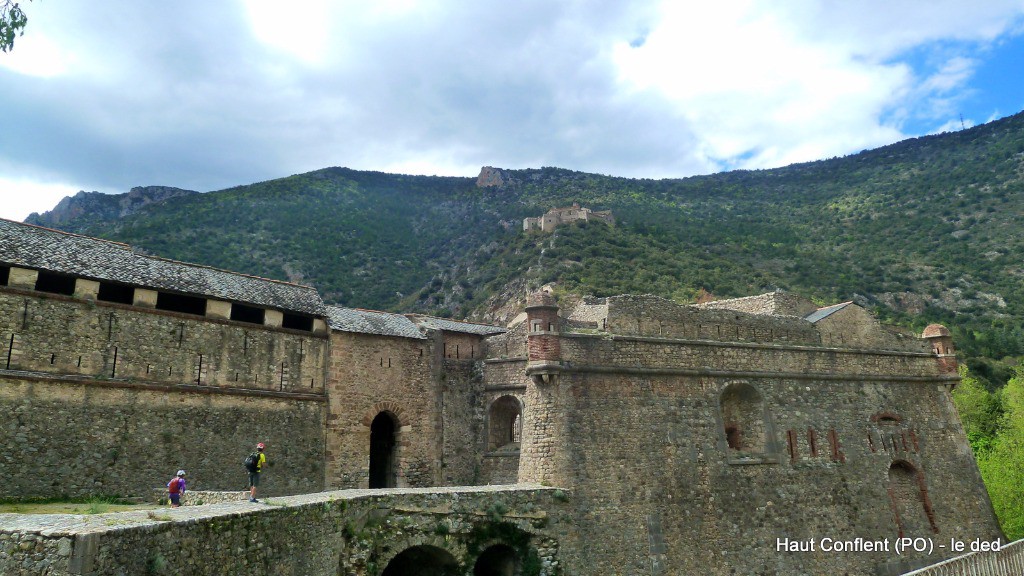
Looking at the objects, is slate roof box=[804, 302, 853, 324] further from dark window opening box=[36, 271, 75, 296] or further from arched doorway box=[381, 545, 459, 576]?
dark window opening box=[36, 271, 75, 296]

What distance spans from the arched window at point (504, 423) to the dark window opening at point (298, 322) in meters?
6.84

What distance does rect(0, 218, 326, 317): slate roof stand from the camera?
664 inches

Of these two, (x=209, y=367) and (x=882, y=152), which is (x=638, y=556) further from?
(x=882, y=152)

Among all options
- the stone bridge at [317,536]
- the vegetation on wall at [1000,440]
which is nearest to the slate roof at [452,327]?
the stone bridge at [317,536]

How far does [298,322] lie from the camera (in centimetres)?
2142

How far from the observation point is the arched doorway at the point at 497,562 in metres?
15.7

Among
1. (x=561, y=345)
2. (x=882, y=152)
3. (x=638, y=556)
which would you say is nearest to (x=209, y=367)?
(x=561, y=345)

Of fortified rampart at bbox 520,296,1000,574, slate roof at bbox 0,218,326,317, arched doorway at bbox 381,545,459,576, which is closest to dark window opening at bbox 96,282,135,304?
slate roof at bbox 0,218,326,317

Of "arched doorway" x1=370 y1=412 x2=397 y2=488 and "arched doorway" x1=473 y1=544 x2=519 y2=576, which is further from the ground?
"arched doorway" x1=370 y1=412 x2=397 y2=488

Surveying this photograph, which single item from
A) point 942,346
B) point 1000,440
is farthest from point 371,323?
point 1000,440

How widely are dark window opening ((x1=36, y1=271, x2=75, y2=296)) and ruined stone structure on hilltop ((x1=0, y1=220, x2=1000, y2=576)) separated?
0.04m

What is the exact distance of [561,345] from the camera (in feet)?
57.6

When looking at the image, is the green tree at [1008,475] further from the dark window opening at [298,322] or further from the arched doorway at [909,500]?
the dark window opening at [298,322]

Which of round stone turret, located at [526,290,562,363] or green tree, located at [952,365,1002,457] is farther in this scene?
green tree, located at [952,365,1002,457]
